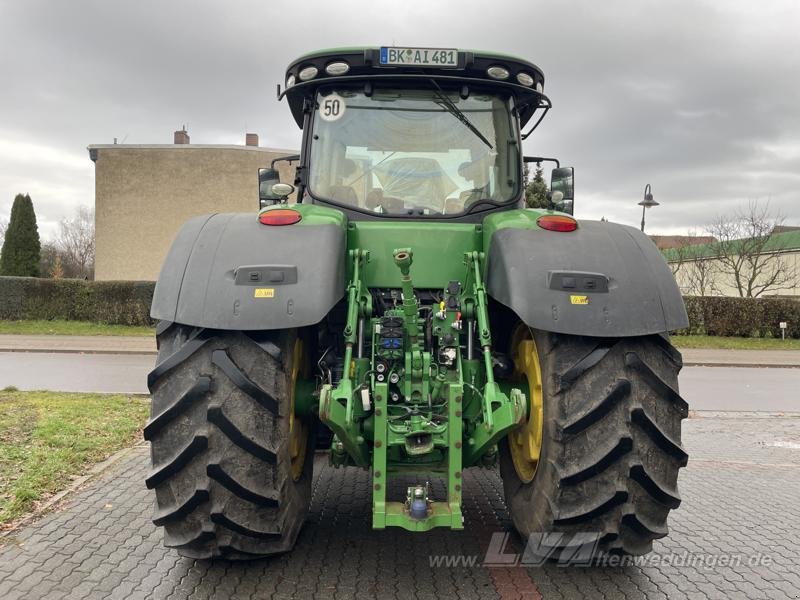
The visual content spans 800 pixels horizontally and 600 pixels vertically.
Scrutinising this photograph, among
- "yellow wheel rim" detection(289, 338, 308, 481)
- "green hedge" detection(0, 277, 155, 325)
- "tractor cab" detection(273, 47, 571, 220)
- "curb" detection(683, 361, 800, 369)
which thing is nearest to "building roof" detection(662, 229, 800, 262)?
"curb" detection(683, 361, 800, 369)

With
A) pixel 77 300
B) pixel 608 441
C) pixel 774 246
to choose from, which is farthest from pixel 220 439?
pixel 774 246

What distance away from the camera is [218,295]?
3.06 metres

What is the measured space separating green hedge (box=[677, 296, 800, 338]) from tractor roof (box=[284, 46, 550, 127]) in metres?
20.0

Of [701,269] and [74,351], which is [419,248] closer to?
[74,351]

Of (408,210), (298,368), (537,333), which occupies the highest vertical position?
(408,210)

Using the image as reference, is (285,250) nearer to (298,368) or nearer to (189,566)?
(298,368)

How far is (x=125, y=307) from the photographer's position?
22.2 m

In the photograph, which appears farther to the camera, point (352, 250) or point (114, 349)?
point (114, 349)

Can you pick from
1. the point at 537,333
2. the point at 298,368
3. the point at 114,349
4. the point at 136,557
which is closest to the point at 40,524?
the point at 136,557

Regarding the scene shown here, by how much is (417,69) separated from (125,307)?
20368 millimetres

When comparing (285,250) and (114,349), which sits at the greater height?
(285,250)

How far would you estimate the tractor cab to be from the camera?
4.18m

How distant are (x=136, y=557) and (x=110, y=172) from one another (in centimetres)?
3163

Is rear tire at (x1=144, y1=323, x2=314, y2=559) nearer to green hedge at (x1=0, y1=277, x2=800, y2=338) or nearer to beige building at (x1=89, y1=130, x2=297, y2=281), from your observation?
green hedge at (x1=0, y1=277, x2=800, y2=338)
